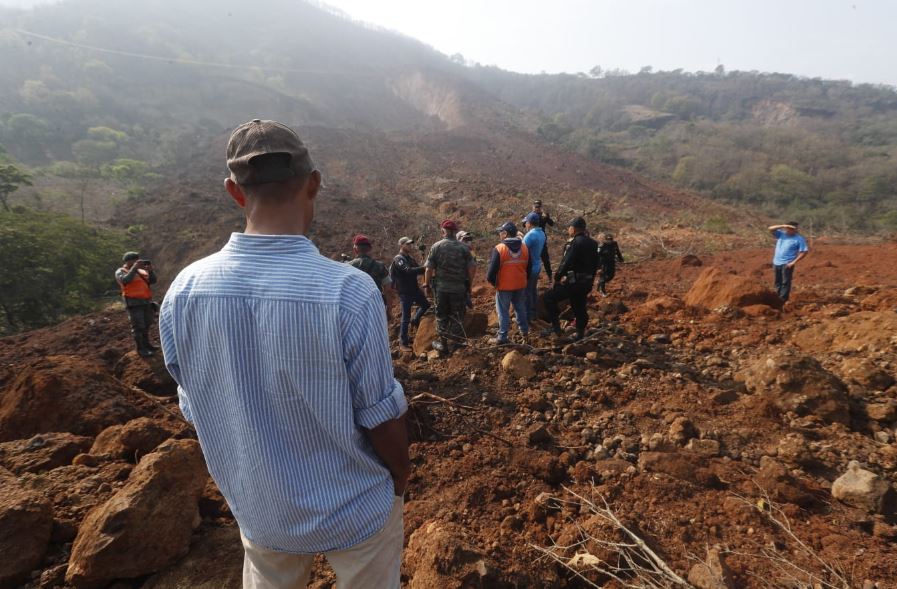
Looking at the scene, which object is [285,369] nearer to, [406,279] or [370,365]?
[370,365]

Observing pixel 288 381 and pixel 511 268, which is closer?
pixel 288 381

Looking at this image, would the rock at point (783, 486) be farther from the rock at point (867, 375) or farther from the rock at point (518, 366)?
the rock at point (518, 366)

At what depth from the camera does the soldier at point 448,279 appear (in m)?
4.96

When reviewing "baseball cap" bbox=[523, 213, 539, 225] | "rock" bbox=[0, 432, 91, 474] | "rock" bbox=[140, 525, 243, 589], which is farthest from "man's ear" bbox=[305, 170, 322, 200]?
"baseball cap" bbox=[523, 213, 539, 225]

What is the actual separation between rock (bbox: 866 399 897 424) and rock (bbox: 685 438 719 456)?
133 centimetres

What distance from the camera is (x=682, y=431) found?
10.5 ft

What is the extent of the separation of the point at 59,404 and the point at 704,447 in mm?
4748

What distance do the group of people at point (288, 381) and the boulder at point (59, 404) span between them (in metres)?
2.88

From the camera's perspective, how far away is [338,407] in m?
1.07

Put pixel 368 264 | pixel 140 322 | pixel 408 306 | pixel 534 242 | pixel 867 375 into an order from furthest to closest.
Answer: pixel 408 306, pixel 140 322, pixel 534 242, pixel 368 264, pixel 867 375

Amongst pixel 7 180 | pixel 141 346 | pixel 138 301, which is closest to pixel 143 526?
pixel 141 346

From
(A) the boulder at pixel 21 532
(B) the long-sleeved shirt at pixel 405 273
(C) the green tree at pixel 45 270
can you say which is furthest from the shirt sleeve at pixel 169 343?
(C) the green tree at pixel 45 270

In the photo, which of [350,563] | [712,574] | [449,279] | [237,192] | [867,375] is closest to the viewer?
[237,192]

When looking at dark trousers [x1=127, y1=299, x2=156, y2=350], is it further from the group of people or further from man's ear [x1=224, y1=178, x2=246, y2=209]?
man's ear [x1=224, y1=178, x2=246, y2=209]
